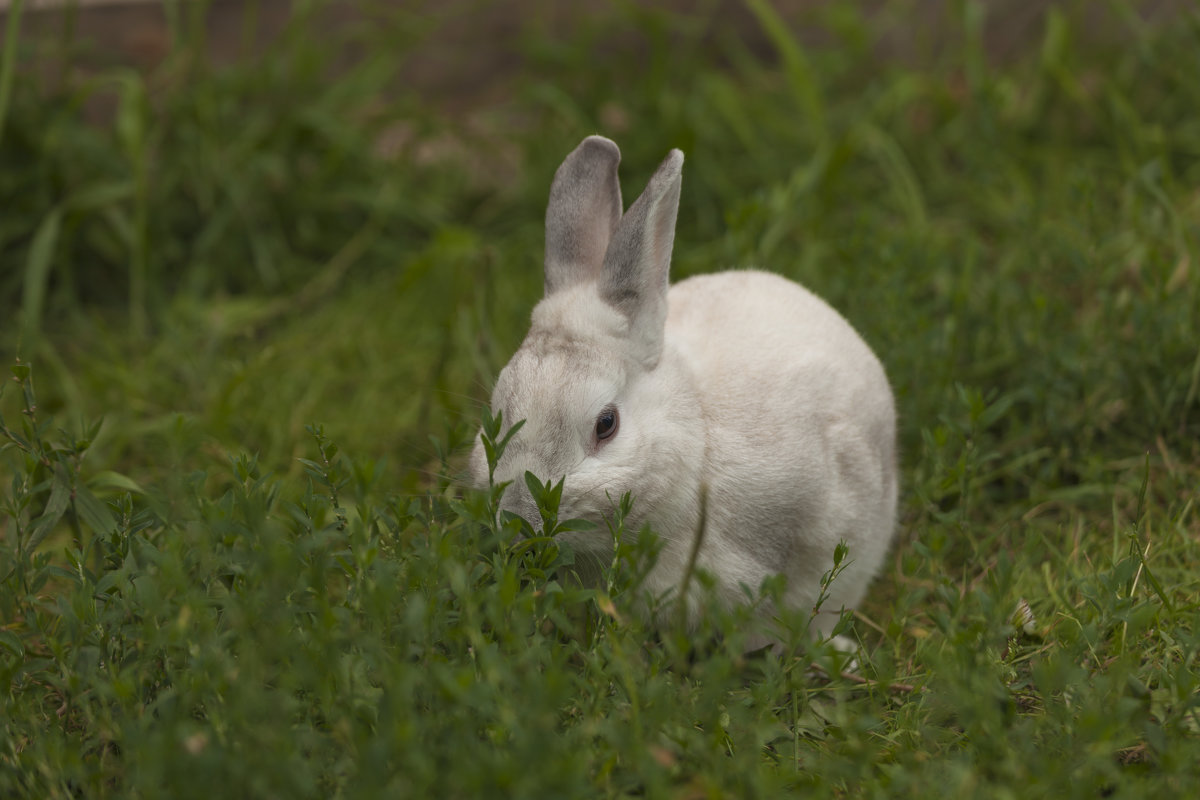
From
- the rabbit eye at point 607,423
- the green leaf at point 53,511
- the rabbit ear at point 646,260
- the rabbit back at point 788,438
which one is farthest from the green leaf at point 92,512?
the rabbit back at point 788,438

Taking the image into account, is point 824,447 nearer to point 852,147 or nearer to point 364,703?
point 364,703

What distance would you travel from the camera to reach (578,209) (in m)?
3.39

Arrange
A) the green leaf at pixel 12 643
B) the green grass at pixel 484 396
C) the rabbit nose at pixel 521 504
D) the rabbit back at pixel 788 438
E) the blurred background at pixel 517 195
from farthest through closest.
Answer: the blurred background at pixel 517 195
the rabbit back at pixel 788 438
the rabbit nose at pixel 521 504
the green leaf at pixel 12 643
the green grass at pixel 484 396

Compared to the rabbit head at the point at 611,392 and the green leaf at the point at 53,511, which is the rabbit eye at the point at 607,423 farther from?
the green leaf at the point at 53,511

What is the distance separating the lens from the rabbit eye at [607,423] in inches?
118

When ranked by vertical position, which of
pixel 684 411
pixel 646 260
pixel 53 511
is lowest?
pixel 53 511

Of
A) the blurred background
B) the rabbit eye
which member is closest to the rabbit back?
the rabbit eye

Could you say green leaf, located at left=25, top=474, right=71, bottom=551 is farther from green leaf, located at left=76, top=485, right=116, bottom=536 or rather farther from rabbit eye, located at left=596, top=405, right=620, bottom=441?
rabbit eye, located at left=596, top=405, right=620, bottom=441

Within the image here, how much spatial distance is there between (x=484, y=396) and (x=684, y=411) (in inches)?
40.4

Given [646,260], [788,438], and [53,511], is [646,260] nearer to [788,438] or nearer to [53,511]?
[788,438]

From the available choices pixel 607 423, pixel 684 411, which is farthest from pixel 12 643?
pixel 684 411

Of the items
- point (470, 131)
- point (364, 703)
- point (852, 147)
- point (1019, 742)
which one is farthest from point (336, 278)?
point (1019, 742)

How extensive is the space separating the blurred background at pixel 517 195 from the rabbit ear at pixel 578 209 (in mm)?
580

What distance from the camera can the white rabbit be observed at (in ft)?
9.68
